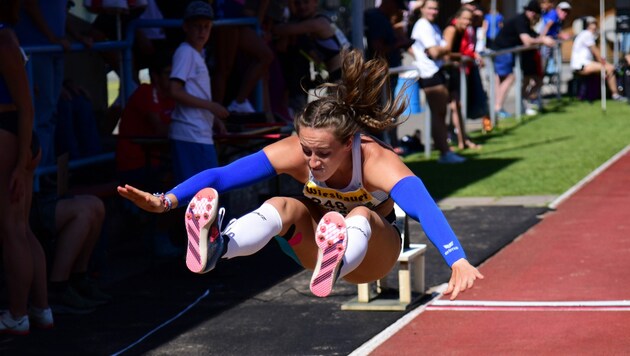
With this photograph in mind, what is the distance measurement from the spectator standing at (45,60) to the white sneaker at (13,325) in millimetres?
1603

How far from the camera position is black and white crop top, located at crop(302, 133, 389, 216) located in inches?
227

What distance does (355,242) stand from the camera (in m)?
5.41

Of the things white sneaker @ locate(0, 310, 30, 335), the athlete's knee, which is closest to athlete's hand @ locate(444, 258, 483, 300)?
the athlete's knee

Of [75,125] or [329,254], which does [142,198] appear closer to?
[329,254]

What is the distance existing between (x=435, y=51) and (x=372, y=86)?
9090mm

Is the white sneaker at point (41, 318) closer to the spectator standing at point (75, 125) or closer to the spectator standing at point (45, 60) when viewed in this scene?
the spectator standing at point (45, 60)

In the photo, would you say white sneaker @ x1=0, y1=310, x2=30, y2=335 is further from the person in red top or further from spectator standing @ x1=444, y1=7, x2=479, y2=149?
spectator standing @ x1=444, y1=7, x2=479, y2=149

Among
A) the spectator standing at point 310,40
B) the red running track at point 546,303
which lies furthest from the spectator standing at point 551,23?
the red running track at point 546,303

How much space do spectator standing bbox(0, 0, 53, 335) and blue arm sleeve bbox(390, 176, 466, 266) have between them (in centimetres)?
286

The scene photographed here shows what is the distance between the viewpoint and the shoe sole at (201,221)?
5.11m

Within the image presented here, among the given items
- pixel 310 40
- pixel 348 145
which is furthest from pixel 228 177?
pixel 310 40

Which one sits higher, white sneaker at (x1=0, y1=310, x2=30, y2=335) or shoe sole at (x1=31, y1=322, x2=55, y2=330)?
white sneaker at (x1=0, y1=310, x2=30, y2=335)

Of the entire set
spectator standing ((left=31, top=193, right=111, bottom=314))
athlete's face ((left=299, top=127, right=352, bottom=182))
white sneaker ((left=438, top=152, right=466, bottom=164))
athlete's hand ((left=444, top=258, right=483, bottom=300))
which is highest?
athlete's face ((left=299, top=127, right=352, bottom=182))

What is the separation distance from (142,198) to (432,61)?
10154 millimetres
